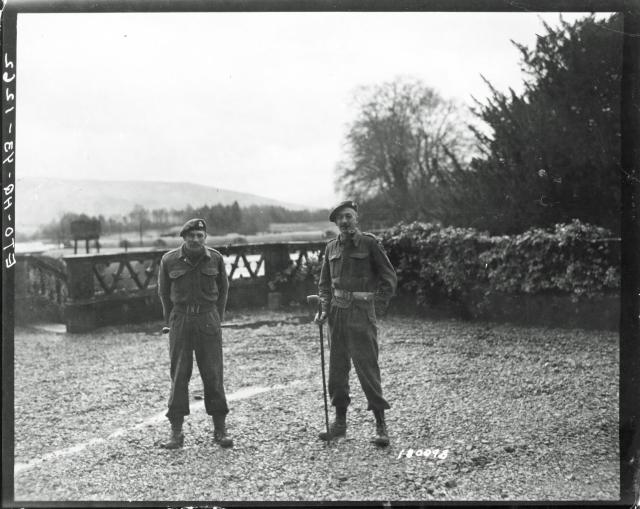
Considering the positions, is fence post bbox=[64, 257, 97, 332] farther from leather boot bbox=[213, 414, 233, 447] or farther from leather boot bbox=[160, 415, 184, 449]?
leather boot bbox=[213, 414, 233, 447]

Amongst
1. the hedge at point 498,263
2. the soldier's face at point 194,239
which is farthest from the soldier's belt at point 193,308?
the hedge at point 498,263

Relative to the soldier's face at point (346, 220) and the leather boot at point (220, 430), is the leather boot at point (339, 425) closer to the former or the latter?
the leather boot at point (220, 430)

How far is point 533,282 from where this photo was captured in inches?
293

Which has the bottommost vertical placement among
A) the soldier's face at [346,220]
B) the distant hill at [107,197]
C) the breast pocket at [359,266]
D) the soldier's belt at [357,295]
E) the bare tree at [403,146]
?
the soldier's belt at [357,295]

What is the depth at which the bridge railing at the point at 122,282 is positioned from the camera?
650 cm

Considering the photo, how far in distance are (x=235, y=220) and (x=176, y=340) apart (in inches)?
67.3

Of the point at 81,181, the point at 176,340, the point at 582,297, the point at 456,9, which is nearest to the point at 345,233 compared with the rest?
the point at 176,340

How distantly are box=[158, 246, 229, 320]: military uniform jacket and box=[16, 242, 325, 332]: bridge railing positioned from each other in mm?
1301

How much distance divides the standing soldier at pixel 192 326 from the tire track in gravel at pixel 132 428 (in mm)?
493

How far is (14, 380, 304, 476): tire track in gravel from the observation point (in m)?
4.21

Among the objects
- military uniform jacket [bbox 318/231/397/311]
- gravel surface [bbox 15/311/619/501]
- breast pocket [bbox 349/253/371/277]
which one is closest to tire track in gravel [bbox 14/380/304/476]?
gravel surface [bbox 15/311/619/501]

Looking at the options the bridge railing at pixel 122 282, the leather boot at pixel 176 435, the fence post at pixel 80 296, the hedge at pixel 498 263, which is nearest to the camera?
the leather boot at pixel 176 435

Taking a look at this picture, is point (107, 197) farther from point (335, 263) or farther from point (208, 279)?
point (335, 263)

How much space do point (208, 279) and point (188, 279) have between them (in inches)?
6.4
